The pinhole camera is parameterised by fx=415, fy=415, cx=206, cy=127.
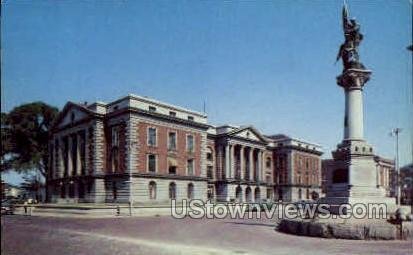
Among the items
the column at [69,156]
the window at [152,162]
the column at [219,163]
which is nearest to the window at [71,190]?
the column at [69,156]

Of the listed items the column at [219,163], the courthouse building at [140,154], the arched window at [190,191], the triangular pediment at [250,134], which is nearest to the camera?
the courthouse building at [140,154]

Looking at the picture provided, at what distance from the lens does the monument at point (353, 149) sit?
22.5 metres

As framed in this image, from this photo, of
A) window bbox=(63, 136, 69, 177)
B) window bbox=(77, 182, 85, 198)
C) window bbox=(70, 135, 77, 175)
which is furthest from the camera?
window bbox=(63, 136, 69, 177)

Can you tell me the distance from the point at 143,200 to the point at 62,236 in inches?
1052

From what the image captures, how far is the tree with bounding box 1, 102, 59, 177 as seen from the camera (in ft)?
43.3

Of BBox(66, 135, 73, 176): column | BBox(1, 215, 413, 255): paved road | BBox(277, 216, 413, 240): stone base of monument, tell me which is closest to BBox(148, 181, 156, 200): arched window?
BBox(66, 135, 73, 176): column

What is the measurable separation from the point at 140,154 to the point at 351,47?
26623mm

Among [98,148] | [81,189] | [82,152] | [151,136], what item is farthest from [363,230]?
[82,152]

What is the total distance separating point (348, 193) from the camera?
22.4 meters

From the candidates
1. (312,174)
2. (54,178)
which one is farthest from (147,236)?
(312,174)

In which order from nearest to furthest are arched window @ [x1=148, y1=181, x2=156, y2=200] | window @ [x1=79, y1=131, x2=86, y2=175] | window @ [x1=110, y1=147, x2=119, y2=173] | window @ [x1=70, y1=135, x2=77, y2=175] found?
1. arched window @ [x1=148, y1=181, x2=156, y2=200]
2. window @ [x1=110, y1=147, x2=119, y2=173]
3. window @ [x1=79, y1=131, x2=86, y2=175]
4. window @ [x1=70, y1=135, x2=77, y2=175]

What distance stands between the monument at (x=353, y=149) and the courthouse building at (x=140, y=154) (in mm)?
15281

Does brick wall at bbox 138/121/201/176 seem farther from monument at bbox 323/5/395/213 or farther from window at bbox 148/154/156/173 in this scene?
monument at bbox 323/5/395/213

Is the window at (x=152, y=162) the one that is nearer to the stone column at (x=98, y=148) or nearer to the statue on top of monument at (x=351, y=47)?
the stone column at (x=98, y=148)
